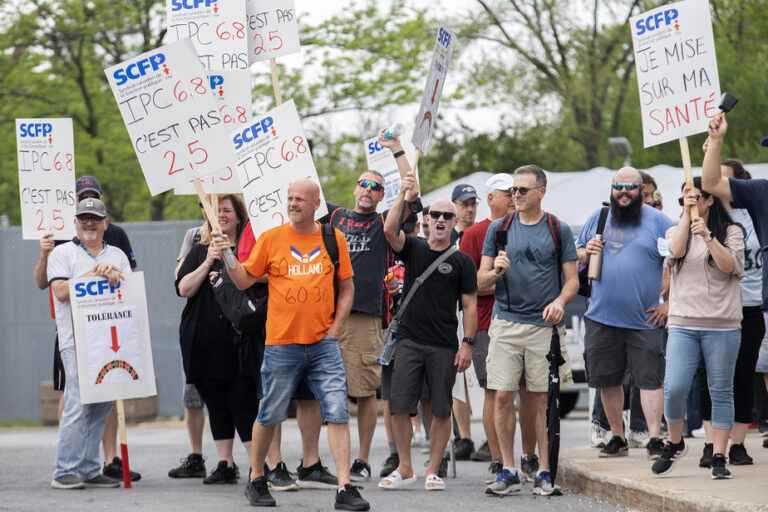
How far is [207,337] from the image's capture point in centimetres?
1123

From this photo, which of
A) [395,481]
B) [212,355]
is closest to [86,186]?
[212,355]

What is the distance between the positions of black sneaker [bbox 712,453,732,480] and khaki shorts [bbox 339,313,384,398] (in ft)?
8.96

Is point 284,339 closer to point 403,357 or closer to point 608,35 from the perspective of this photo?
point 403,357

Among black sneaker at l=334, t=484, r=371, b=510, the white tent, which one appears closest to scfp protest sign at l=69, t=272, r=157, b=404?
black sneaker at l=334, t=484, r=371, b=510

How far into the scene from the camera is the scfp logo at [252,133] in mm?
11250

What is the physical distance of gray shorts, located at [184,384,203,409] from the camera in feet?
39.4

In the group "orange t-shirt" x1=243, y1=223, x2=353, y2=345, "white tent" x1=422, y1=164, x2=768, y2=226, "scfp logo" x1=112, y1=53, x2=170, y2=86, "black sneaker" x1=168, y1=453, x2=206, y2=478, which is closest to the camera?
"orange t-shirt" x1=243, y1=223, x2=353, y2=345

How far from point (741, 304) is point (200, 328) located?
147 inches

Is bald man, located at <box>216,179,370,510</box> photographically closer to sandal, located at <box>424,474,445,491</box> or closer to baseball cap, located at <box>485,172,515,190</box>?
sandal, located at <box>424,474,445,491</box>

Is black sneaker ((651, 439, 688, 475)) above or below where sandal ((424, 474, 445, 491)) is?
above

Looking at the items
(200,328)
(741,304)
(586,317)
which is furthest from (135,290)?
(741,304)

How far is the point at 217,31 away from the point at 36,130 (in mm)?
1641

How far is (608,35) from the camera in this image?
40562mm

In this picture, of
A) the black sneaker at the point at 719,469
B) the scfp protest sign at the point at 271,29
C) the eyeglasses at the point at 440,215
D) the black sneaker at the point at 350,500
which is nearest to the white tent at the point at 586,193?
the scfp protest sign at the point at 271,29
